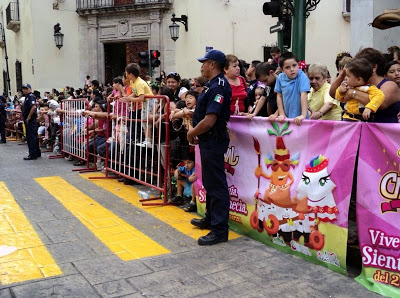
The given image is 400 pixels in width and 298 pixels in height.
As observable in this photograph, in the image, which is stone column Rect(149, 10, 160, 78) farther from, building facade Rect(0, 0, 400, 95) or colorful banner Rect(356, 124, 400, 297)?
colorful banner Rect(356, 124, 400, 297)

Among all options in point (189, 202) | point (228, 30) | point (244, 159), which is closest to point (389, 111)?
point (244, 159)

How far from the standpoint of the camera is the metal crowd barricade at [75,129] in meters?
10.0

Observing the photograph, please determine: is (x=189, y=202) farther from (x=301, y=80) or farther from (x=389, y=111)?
(x=389, y=111)

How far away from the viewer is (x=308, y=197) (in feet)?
14.1

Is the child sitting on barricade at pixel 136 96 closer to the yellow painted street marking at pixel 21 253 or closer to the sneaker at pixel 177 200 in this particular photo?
the sneaker at pixel 177 200

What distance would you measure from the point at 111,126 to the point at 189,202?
2.91 metres

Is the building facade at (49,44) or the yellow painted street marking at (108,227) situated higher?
the building facade at (49,44)

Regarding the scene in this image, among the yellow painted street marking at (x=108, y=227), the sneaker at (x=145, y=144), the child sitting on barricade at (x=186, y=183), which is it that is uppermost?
the sneaker at (x=145, y=144)

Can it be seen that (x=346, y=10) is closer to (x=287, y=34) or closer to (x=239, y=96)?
(x=287, y=34)

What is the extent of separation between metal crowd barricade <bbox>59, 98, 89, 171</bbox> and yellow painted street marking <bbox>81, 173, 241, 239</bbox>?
70.6 inches

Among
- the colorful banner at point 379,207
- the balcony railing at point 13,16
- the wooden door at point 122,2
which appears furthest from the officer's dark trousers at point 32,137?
the balcony railing at point 13,16

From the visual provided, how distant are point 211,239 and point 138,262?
0.91 metres

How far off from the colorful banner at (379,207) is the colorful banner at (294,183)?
0.14 m

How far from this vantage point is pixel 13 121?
1817 centimetres
